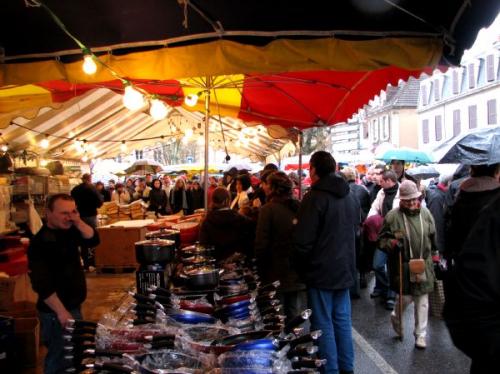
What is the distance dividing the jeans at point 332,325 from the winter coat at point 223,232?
1118mm

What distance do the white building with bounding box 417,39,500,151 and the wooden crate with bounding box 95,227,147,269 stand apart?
77.1 feet

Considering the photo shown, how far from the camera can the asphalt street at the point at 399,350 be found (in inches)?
197

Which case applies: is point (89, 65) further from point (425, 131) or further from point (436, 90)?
point (425, 131)

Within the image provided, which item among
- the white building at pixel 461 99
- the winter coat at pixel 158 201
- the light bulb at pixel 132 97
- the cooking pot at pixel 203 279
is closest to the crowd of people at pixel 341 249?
the cooking pot at pixel 203 279

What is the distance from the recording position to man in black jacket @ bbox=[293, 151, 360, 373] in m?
4.29

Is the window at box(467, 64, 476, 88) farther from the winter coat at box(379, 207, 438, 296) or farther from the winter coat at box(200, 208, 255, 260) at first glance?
the winter coat at box(200, 208, 255, 260)

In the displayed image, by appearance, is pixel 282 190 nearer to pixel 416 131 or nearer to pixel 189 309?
pixel 189 309

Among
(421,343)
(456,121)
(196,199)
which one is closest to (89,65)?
(421,343)

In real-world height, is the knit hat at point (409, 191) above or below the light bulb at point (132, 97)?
below

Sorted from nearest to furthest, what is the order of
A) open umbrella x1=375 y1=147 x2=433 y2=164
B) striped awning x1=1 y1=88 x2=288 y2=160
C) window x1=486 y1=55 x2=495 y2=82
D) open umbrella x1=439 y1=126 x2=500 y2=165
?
open umbrella x1=439 y1=126 x2=500 y2=165 → striped awning x1=1 y1=88 x2=288 y2=160 → open umbrella x1=375 y1=147 x2=433 y2=164 → window x1=486 y1=55 x2=495 y2=82

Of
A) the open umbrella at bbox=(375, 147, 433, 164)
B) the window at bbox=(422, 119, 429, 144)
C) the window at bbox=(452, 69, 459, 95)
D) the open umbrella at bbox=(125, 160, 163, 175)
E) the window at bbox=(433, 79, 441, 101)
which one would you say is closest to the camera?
the open umbrella at bbox=(375, 147, 433, 164)

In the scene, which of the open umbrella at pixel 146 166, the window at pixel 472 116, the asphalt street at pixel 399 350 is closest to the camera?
the asphalt street at pixel 399 350

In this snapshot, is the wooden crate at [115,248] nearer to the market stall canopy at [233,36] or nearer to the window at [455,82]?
the market stall canopy at [233,36]

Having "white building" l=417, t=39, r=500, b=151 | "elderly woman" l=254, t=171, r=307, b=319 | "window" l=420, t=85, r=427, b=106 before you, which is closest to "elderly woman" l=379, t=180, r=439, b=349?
"elderly woman" l=254, t=171, r=307, b=319
